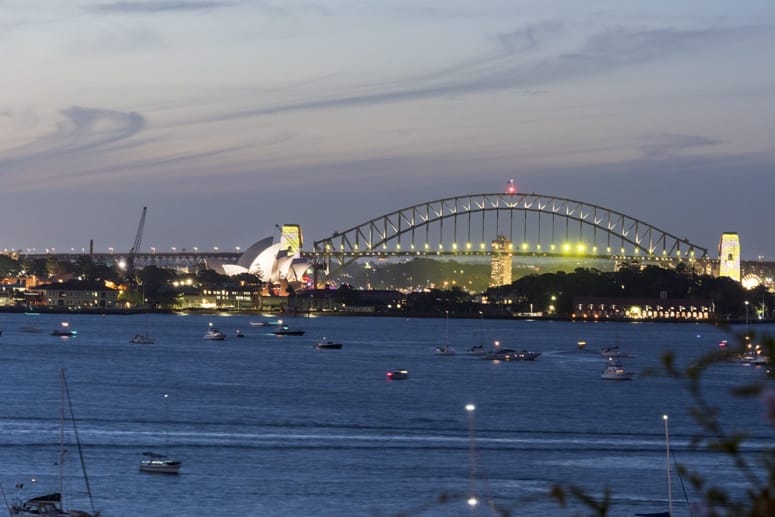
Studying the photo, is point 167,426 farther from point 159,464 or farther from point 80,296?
point 80,296

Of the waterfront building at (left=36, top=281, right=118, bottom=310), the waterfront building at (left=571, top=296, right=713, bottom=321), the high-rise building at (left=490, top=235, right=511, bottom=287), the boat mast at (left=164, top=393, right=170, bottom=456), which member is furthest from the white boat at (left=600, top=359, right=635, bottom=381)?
the waterfront building at (left=36, top=281, right=118, bottom=310)

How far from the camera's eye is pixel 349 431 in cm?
3142

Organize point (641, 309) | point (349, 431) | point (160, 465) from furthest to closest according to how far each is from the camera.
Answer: point (641, 309) < point (349, 431) < point (160, 465)

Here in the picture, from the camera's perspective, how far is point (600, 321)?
126625 millimetres

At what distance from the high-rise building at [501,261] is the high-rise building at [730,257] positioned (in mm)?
19810

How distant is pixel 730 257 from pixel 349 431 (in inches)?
4405

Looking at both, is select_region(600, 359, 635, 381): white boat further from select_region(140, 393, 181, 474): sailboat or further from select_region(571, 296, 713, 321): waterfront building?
select_region(571, 296, 713, 321): waterfront building

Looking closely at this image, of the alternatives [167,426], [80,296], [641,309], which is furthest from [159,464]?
[80,296]

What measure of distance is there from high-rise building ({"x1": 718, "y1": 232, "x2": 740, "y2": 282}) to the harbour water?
75492 millimetres

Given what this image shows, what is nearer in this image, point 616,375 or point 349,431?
point 349,431

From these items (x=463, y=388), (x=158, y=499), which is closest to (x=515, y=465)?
(x=158, y=499)

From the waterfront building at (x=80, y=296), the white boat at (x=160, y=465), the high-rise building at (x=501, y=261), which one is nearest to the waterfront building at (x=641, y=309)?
the high-rise building at (x=501, y=261)

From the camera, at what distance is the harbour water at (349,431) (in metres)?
22.2

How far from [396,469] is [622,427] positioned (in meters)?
9.82
